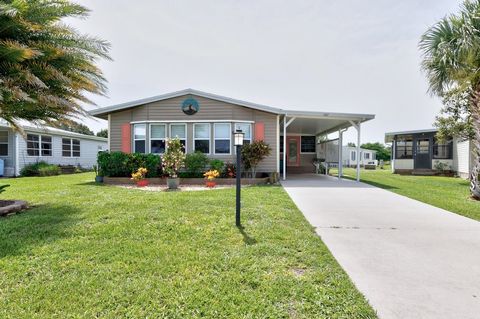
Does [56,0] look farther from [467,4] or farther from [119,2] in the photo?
[467,4]

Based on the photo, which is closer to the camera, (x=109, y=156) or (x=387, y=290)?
(x=387, y=290)

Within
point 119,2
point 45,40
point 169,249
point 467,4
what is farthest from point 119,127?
point 467,4

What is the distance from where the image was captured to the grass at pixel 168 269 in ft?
7.11

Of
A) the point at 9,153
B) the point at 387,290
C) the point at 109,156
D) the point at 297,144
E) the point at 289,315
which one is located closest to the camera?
the point at 289,315

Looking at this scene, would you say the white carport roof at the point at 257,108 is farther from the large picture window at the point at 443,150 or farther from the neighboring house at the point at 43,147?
the large picture window at the point at 443,150

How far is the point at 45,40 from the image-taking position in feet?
17.9

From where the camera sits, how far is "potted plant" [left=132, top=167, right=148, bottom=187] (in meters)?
9.85

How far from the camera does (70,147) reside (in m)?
19.2

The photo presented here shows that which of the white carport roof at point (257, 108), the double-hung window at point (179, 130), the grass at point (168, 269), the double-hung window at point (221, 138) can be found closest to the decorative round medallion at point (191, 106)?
the white carport roof at point (257, 108)

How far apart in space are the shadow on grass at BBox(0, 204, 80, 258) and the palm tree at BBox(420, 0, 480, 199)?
33.5 feet

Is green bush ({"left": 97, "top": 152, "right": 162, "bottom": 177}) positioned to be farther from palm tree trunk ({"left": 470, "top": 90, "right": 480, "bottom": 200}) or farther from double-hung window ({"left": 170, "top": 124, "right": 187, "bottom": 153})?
palm tree trunk ({"left": 470, "top": 90, "right": 480, "bottom": 200})

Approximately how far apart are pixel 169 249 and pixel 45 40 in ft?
17.5

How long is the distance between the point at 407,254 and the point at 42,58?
24.2 feet

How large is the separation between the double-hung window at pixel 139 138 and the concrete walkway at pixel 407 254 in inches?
334
